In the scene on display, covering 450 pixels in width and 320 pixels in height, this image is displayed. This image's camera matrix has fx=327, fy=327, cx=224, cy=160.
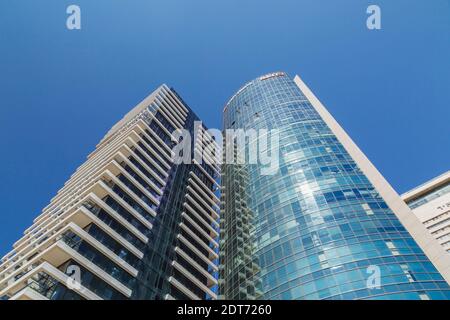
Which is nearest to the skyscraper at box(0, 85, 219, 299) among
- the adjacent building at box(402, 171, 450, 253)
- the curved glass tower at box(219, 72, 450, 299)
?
the curved glass tower at box(219, 72, 450, 299)

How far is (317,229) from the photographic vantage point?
38125mm

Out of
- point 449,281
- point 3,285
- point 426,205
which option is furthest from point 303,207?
point 426,205

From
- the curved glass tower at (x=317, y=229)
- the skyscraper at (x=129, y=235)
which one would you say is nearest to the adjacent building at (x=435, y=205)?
the curved glass tower at (x=317, y=229)

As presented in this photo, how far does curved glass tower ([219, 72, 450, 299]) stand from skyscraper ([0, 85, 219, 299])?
6.49 meters

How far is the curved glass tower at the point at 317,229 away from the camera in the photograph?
31797 millimetres

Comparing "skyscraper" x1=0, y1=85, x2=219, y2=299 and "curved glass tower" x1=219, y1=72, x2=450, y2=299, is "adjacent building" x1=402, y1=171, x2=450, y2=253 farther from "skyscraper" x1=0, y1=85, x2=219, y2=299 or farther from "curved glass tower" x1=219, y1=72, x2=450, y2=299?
"skyscraper" x1=0, y1=85, x2=219, y2=299

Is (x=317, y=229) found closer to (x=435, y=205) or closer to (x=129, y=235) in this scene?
(x=129, y=235)

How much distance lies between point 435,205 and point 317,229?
65424mm

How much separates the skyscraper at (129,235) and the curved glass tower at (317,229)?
6490mm

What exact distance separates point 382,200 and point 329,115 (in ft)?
75.9

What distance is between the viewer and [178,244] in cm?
4347
